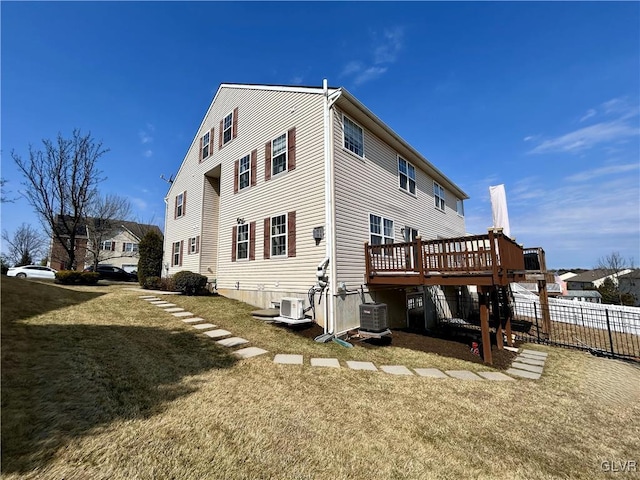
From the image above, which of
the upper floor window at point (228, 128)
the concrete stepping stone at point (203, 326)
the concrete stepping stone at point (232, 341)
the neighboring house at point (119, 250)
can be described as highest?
the upper floor window at point (228, 128)

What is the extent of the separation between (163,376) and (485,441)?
4.85m

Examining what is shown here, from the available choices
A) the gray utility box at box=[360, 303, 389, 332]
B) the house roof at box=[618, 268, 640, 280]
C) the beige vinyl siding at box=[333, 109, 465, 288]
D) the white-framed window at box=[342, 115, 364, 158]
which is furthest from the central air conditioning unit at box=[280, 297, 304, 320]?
the house roof at box=[618, 268, 640, 280]

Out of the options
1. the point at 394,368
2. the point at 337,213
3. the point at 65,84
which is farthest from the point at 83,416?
the point at 65,84

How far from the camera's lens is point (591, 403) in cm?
474

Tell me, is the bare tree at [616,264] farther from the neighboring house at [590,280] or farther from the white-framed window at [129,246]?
the white-framed window at [129,246]

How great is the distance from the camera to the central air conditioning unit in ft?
27.1

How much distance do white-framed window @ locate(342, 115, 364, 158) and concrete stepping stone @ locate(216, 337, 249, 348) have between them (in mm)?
7018

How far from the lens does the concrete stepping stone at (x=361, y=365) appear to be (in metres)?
5.82

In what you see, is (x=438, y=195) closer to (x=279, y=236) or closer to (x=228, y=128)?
(x=279, y=236)

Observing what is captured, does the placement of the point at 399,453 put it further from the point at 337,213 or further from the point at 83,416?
the point at 337,213

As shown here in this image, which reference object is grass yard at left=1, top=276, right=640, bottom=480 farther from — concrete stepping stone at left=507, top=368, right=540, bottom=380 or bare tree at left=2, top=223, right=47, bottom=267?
bare tree at left=2, top=223, right=47, bottom=267

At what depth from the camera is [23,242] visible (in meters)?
36.8

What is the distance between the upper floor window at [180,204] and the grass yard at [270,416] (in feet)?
36.9

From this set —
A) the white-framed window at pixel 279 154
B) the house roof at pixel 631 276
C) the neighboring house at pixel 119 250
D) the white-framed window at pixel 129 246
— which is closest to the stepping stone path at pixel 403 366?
the white-framed window at pixel 279 154
